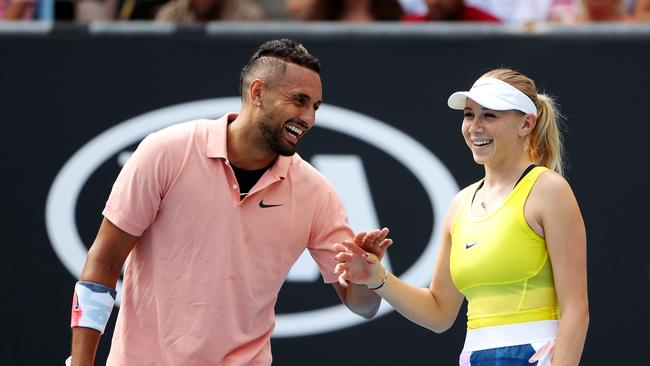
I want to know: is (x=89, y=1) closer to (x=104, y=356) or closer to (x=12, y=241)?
(x=12, y=241)

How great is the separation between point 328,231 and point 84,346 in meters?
0.94

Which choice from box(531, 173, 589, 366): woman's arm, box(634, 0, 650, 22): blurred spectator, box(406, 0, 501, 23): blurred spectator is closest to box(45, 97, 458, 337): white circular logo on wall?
box(406, 0, 501, 23): blurred spectator

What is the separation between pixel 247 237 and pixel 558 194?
1064 millimetres

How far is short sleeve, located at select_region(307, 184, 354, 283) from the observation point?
4172 mm

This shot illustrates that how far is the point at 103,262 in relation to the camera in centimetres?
391

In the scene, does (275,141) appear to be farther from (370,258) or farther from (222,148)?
(370,258)

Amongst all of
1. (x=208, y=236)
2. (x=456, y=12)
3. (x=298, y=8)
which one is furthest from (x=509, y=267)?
(x=298, y=8)

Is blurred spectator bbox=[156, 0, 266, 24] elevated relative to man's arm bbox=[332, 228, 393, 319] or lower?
elevated

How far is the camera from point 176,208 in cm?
396

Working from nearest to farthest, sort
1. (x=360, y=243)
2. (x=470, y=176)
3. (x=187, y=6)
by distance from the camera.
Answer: (x=360, y=243), (x=470, y=176), (x=187, y=6)

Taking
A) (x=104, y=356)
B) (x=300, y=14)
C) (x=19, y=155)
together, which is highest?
(x=300, y=14)

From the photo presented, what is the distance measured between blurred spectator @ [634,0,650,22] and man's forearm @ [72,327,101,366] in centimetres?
364

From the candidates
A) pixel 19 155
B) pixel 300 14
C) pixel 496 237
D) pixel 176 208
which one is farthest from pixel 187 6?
pixel 496 237

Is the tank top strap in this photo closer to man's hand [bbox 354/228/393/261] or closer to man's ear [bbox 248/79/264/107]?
man's hand [bbox 354/228/393/261]
